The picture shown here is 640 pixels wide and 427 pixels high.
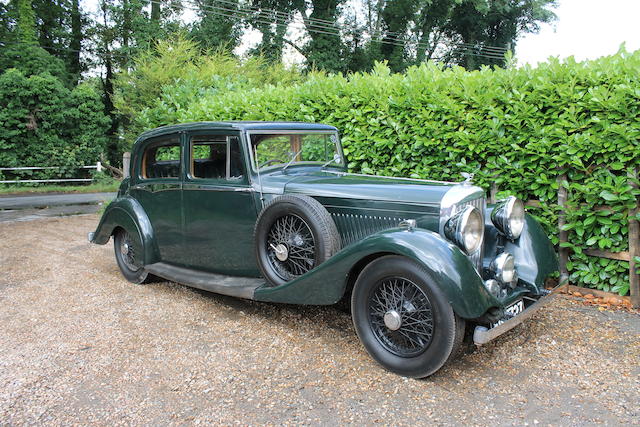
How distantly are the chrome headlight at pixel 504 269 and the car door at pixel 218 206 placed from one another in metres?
1.99

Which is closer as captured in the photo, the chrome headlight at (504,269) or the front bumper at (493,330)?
the front bumper at (493,330)

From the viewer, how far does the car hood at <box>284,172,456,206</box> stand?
335cm

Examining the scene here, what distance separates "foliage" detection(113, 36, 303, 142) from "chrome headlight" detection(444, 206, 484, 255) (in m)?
5.17

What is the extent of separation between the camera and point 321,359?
3.32m

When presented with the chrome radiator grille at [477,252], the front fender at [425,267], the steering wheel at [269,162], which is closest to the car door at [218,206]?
the steering wheel at [269,162]

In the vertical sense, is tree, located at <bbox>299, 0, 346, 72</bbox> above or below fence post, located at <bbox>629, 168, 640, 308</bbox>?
above

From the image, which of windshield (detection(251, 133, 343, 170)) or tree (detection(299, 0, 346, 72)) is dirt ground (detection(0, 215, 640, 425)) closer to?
windshield (detection(251, 133, 343, 170))

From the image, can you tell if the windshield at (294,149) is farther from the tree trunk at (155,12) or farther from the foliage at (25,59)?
the tree trunk at (155,12)

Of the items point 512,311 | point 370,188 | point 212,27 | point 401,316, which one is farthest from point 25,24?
point 512,311

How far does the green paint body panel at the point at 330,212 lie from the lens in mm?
2852

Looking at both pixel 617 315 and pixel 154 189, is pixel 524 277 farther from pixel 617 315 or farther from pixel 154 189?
pixel 154 189

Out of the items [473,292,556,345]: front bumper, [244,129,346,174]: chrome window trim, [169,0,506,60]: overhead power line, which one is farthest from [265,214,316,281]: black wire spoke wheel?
[169,0,506,60]: overhead power line

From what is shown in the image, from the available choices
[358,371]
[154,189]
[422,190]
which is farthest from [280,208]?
[154,189]

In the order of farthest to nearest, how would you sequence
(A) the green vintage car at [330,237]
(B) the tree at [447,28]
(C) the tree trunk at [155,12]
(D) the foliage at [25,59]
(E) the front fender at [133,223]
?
(B) the tree at [447,28] < (C) the tree trunk at [155,12] < (D) the foliage at [25,59] < (E) the front fender at [133,223] < (A) the green vintage car at [330,237]
